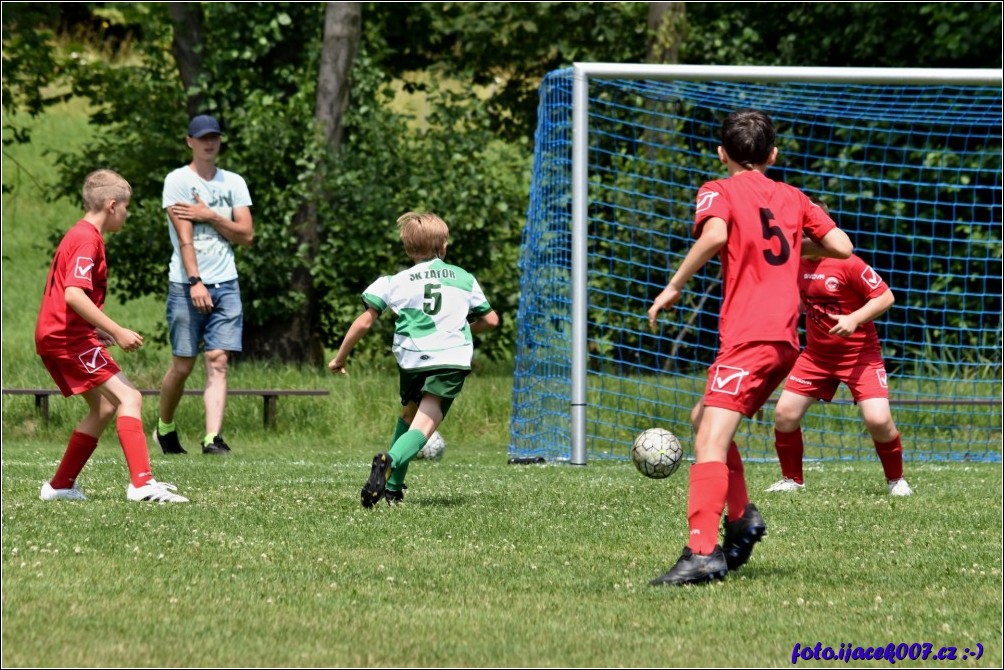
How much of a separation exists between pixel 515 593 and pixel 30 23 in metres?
13.5

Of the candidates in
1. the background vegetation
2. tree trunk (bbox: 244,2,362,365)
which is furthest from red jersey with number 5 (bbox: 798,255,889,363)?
tree trunk (bbox: 244,2,362,365)

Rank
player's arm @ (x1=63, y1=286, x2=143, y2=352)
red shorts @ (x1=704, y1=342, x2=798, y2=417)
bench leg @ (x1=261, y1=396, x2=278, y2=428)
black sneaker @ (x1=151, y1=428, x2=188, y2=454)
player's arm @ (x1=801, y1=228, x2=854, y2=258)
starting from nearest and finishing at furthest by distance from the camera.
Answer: red shorts @ (x1=704, y1=342, x2=798, y2=417) → player's arm @ (x1=801, y1=228, x2=854, y2=258) → player's arm @ (x1=63, y1=286, x2=143, y2=352) → black sneaker @ (x1=151, y1=428, x2=188, y2=454) → bench leg @ (x1=261, y1=396, x2=278, y2=428)

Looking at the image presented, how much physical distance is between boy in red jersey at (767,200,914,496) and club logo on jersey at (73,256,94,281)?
3.73m

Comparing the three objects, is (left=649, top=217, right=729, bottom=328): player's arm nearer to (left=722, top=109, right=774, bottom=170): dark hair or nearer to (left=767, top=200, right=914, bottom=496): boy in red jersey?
(left=722, top=109, right=774, bottom=170): dark hair

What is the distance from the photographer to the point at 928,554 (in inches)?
228

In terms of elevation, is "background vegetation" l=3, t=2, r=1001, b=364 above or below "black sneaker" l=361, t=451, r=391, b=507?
above

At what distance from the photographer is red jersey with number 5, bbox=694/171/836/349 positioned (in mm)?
5164

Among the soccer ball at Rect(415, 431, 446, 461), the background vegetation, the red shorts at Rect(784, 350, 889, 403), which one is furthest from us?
the background vegetation

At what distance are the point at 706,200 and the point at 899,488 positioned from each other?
3.44 metres

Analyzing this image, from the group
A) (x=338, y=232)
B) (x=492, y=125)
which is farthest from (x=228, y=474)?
(x=492, y=125)

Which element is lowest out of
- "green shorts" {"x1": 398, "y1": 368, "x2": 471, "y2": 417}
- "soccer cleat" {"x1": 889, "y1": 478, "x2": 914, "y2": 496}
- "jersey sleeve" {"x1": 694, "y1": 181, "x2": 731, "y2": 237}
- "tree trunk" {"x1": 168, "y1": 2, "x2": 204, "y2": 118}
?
"soccer cleat" {"x1": 889, "y1": 478, "x2": 914, "y2": 496}

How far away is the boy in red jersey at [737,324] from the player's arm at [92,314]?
2.51m

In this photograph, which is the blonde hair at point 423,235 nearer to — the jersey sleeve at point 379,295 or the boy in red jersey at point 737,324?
the jersey sleeve at point 379,295

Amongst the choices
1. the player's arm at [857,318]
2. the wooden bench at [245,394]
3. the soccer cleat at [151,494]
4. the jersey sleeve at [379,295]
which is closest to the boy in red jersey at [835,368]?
the player's arm at [857,318]
